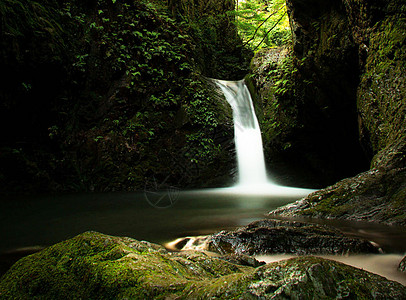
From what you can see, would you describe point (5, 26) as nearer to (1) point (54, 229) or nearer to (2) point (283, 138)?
(1) point (54, 229)

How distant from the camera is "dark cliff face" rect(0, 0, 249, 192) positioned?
7.98 metres

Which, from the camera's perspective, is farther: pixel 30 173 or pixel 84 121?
pixel 84 121

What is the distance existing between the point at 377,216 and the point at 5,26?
9614mm

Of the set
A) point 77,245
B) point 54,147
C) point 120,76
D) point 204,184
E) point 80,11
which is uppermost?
point 80,11

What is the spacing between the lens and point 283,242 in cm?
269

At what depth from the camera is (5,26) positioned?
22.9 ft

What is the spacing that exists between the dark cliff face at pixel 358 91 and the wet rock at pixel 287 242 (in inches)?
61.0

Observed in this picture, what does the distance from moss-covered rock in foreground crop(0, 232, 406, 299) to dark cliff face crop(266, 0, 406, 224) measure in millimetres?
3316

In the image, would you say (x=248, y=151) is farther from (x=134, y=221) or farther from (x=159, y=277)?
(x=159, y=277)

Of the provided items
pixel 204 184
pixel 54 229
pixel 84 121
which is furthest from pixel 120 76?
pixel 54 229

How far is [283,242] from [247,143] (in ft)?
25.8
